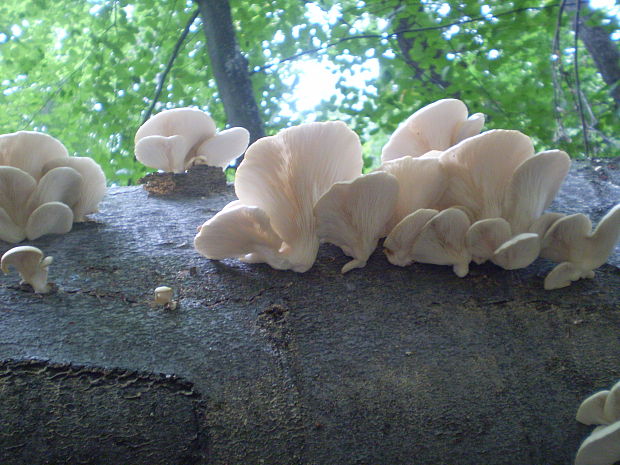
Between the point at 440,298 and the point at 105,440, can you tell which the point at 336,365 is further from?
the point at 105,440

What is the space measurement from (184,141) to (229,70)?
93.6 inches

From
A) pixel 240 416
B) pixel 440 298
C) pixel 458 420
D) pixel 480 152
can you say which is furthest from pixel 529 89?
pixel 240 416

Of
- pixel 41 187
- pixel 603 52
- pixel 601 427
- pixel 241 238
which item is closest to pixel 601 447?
pixel 601 427

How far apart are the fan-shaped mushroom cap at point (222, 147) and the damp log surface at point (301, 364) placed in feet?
3.43

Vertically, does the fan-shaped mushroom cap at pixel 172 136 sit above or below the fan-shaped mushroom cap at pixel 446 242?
above

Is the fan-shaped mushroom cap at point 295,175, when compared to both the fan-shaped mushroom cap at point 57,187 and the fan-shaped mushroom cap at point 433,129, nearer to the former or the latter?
the fan-shaped mushroom cap at point 433,129

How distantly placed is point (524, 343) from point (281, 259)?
2.97ft

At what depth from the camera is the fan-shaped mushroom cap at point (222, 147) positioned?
9.05ft

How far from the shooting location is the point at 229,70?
4.73 m

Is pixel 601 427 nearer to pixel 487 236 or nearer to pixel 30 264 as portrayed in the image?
pixel 487 236

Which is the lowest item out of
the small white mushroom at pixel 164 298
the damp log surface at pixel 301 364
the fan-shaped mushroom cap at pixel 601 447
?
the fan-shaped mushroom cap at pixel 601 447

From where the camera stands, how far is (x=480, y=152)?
6.14ft

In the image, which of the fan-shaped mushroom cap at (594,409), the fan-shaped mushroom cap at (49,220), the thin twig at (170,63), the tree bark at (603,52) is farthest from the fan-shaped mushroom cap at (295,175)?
the tree bark at (603,52)

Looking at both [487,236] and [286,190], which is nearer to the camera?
[487,236]
